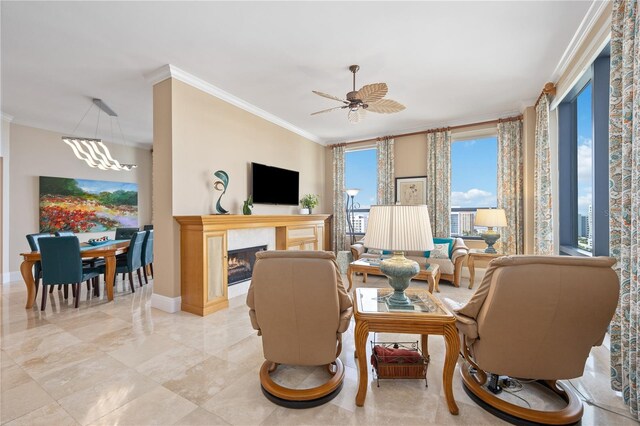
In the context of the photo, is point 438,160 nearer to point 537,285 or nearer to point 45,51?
point 537,285

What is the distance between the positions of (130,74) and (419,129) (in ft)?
16.5

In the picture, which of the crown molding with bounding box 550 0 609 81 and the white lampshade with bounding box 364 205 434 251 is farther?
the crown molding with bounding box 550 0 609 81

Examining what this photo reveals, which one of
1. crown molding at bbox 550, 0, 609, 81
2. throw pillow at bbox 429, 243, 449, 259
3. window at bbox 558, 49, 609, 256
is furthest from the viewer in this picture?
throw pillow at bbox 429, 243, 449, 259

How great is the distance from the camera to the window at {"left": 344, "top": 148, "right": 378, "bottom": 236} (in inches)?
255

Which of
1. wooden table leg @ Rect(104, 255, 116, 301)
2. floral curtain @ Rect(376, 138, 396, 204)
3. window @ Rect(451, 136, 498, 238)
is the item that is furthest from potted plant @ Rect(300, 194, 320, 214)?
wooden table leg @ Rect(104, 255, 116, 301)

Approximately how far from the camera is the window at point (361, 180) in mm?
6473

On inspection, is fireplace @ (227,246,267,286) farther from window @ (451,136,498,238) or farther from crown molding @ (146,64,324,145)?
window @ (451,136,498,238)

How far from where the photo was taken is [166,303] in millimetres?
3404

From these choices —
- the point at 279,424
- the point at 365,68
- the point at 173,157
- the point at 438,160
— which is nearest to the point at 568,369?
the point at 279,424

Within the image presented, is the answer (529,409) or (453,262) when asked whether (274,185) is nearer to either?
(453,262)

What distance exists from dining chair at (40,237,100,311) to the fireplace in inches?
71.7

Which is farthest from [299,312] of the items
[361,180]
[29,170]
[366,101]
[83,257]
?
[29,170]

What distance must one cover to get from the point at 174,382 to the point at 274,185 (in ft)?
11.8

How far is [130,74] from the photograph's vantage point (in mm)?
3404
